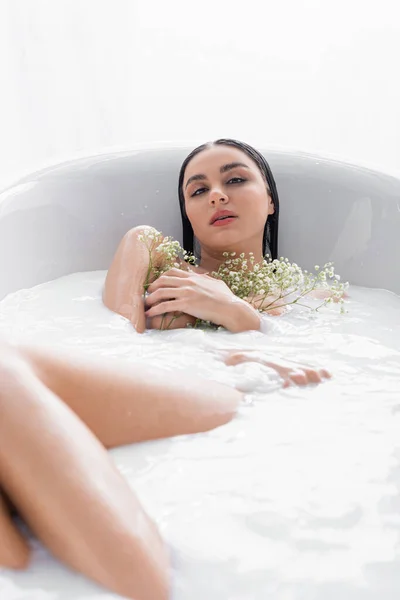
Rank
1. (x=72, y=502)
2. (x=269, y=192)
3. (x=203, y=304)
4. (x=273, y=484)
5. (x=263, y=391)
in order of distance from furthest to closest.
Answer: (x=269, y=192)
(x=203, y=304)
(x=263, y=391)
(x=273, y=484)
(x=72, y=502)

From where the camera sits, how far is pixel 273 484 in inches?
38.5

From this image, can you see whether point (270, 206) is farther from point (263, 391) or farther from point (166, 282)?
point (263, 391)

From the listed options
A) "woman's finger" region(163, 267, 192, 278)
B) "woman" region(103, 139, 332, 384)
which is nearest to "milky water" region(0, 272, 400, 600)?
"woman" region(103, 139, 332, 384)

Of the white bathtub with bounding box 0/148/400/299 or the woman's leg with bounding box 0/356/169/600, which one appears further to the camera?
the white bathtub with bounding box 0/148/400/299

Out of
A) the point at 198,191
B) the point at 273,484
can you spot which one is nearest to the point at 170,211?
the point at 198,191

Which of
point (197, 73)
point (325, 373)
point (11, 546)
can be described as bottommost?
point (325, 373)

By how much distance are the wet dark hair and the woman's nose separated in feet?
0.62

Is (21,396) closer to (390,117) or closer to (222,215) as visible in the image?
(222,215)

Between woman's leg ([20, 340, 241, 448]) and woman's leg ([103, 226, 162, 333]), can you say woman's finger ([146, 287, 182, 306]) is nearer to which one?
woman's leg ([103, 226, 162, 333])

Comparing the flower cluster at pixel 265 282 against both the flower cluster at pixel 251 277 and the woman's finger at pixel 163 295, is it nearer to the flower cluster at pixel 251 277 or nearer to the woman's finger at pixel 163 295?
the flower cluster at pixel 251 277

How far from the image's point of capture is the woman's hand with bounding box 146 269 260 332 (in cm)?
163

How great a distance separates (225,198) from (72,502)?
1212mm

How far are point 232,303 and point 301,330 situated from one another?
0.60 ft

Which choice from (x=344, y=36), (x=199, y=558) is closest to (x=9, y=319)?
(x=199, y=558)
